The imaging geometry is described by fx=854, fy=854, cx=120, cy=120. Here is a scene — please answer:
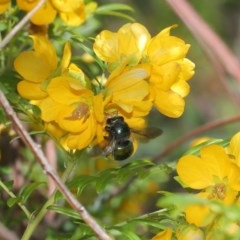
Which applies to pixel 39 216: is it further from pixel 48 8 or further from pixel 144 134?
pixel 48 8

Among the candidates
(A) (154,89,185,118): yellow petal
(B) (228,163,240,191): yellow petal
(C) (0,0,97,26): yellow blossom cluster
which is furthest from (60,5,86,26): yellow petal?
(B) (228,163,240,191): yellow petal

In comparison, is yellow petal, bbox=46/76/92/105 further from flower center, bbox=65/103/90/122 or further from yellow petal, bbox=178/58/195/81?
yellow petal, bbox=178/58/195/81

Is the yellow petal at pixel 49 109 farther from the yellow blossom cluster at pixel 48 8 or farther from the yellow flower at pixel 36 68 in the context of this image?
the yellow blossom cluster at pixel 48 8

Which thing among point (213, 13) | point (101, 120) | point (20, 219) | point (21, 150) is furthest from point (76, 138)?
point (213, 13)

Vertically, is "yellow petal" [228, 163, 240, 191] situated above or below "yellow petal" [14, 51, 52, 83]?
below

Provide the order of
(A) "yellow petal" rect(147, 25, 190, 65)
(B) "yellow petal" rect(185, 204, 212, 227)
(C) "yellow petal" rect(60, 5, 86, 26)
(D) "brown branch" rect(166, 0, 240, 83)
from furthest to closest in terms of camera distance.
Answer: (C) "yellow petal" rect(60, 5, 86, 26), (A) "yellow petal" rect(147, 25, 190, 65), (B) "yellow petal" rect(185, 204, 212, 227), (D) "brown branch" rect(166, 0, 240, 83)

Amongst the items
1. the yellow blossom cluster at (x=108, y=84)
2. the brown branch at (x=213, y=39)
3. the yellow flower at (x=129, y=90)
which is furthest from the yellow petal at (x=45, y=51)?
the brown branch at (x=213, y=39)

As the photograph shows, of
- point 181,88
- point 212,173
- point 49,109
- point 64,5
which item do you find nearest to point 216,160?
point 212,173

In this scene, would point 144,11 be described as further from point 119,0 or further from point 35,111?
point 35,111
